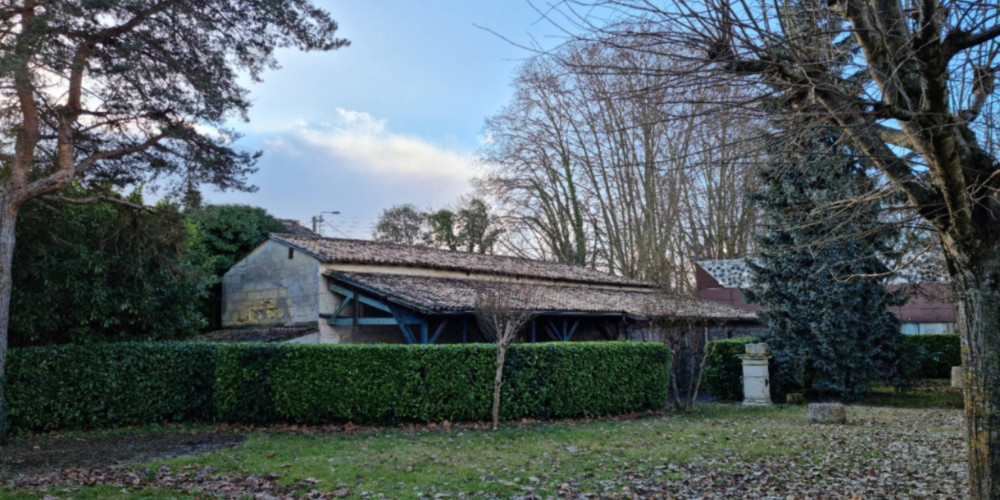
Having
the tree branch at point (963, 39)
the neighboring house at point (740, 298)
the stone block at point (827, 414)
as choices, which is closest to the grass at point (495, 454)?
the stone block at point (827, 414)

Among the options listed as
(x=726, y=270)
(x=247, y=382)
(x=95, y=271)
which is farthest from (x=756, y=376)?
(x=95, y=271)

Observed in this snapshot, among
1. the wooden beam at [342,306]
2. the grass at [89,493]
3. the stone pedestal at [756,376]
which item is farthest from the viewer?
the wooden beam at [342,306]

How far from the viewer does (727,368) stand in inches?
661

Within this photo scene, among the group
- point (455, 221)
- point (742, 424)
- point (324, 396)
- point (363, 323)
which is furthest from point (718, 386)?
point (455, 221)

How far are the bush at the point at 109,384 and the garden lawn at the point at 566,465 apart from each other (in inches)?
113

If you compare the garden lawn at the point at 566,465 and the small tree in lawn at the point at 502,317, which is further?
the small tree in lawn at the point at 502,317

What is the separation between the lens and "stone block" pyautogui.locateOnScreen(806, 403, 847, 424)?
36.9ft

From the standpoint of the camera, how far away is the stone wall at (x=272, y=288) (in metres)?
18.0

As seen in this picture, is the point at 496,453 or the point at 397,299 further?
the point at 397,299

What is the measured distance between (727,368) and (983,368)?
13040 mm

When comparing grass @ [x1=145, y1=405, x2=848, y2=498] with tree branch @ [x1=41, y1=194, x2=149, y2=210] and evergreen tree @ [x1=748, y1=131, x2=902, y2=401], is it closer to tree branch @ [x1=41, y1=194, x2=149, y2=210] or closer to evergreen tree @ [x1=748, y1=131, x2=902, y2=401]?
evergreen tree @ [x1=748, y1=131, x2=902, y2=401]

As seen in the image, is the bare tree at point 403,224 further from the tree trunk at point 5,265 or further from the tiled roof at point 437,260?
the tree trunk at point 5,265

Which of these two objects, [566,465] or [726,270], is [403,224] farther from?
[566,465]

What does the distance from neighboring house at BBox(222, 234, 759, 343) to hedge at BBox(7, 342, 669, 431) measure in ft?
8.94
